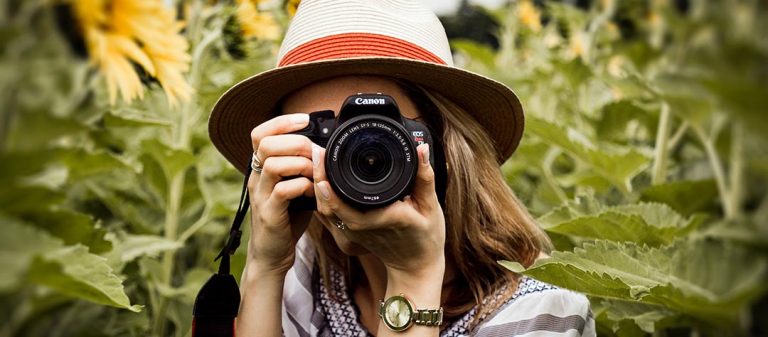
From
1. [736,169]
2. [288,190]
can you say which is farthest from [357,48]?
[736,169]

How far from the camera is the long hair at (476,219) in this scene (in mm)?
1612

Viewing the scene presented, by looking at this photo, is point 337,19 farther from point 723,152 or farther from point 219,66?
point 219,66

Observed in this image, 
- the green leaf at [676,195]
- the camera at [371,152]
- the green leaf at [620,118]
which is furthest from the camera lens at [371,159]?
the green leaf at [620,118]

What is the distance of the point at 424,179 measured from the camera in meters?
1.37

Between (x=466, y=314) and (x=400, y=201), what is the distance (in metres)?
0.36

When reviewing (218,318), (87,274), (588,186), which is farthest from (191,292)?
(87,274)

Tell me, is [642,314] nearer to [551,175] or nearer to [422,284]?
[422,284]

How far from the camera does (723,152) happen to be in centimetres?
55

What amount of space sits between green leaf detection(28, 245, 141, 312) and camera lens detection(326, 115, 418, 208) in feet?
1.77

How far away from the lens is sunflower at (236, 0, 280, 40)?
2129mm

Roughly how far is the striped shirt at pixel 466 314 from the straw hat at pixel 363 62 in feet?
1.11

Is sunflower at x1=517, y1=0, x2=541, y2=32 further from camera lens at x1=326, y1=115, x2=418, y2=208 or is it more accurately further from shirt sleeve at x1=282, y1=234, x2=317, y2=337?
camera lens at x1=326, y1=115, x2=418, y2=208

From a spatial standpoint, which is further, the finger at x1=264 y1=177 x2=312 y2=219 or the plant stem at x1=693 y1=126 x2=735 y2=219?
the finger at x1=264 y1=177 x2=312 y2=219

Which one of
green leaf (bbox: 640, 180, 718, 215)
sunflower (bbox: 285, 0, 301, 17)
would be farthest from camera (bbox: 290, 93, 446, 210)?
sunflower (bbox: 285, 0, 301, 17)
